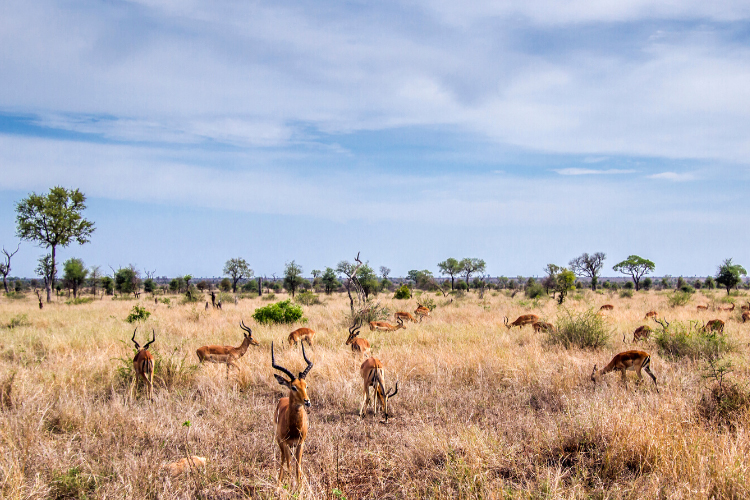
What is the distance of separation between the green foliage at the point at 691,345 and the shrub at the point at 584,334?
1128 millimetres

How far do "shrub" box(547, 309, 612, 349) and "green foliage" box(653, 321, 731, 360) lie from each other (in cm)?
113

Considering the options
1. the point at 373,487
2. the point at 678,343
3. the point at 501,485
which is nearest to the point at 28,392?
the point at 373,487

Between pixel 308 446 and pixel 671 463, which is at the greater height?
pixel 671 463

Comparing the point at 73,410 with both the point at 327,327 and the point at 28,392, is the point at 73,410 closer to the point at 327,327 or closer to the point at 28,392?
the point at 28,392

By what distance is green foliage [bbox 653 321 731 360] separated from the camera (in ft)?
27.9

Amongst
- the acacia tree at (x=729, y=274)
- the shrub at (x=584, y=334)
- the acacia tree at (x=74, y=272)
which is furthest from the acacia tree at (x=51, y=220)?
the acacia tree at (x=729, y=274)

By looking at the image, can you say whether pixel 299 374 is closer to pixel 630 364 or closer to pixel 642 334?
pixel 630 364

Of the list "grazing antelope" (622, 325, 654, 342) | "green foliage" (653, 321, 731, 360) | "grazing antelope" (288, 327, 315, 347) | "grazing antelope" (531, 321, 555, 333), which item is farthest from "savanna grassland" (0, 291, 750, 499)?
"grazing antelope" (531, 321, 555, 333)

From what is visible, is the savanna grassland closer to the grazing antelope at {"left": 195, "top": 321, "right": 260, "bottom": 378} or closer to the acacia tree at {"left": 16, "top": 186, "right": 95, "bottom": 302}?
the grazing antelope at {"left": 195, "top": 321, "right": 260, "bottom": 378}

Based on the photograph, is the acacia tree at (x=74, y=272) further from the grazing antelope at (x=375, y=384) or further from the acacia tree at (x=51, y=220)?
the grazing antelope at (x=375, y=384)

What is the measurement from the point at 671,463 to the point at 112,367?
28.6 feet

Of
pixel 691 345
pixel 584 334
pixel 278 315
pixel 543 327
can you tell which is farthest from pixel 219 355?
pixel 691 345

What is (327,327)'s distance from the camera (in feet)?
48.3

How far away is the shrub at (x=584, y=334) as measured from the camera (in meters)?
10.1
